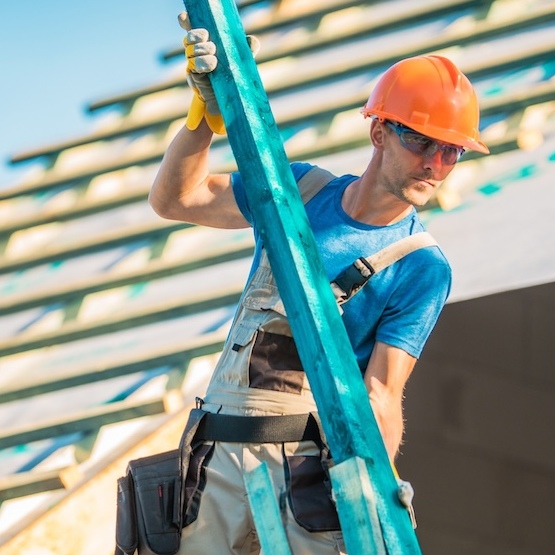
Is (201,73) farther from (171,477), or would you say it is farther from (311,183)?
(171,477)

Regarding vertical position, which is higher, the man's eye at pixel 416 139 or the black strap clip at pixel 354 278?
the man's eye at pixel 416 139

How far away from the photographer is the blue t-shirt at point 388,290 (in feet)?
7.41

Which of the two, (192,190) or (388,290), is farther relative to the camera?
(192,190)

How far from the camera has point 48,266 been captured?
4.77 m

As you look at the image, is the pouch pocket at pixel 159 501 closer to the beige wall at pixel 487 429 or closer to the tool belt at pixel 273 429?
the tool belt at pixel 273 429

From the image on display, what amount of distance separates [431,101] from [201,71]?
1.98ft

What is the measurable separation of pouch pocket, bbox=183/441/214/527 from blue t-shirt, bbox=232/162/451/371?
38cm

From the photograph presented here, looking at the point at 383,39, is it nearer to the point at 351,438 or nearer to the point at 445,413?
the point at 445,413

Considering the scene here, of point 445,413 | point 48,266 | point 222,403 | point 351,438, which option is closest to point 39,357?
point 48,266

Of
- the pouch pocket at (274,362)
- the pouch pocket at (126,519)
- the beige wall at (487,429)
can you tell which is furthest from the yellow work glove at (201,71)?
the beige wall at (487,429)

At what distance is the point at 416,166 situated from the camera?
2318 millimetres

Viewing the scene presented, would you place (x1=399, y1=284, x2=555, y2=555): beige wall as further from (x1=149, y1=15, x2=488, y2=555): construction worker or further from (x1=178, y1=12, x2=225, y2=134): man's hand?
(x1=178, y1=12, x2=225, y2=134): man's hand

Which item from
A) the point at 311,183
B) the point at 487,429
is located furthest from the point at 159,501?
the point at 487,429

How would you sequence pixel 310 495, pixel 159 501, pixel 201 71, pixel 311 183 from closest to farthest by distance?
pixel 201 71, pixel 310 495, pixel 159 501, pixel 311 183
